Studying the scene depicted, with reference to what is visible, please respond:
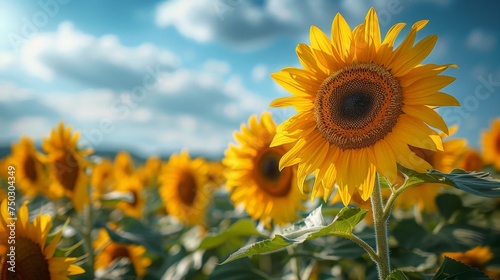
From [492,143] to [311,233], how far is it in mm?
6679

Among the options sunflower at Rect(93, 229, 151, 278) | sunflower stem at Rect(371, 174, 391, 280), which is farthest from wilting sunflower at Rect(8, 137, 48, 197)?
sunflower stem at Rect(371, 174, 391, 280)

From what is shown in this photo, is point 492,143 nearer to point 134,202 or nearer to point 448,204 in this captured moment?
point 448,204

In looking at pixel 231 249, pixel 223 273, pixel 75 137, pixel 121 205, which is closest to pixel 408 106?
pixel 223 273

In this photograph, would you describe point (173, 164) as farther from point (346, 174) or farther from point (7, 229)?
point (346, 174)

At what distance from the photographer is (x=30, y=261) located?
8.41ft

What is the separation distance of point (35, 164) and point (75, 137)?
6.64 feet

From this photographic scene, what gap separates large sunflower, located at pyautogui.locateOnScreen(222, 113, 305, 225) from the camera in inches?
149

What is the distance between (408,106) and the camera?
216cm

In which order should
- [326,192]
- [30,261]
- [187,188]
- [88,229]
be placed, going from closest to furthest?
[326,192], [30,261], [88,229], [187,188]

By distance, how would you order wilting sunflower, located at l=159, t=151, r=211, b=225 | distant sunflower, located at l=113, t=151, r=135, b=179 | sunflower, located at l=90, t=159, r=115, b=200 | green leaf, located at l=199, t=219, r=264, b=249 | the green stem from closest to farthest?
green leaf, located at l=199, t=219, r=264, b=249 → the green stem → wilting sunflower, located at l=159, t=151, r=211, b=225 → sunflower, located at l=90, t=159, r=115, b=200 → distant sunflower, located at l=113, t=151, r=135, b=179

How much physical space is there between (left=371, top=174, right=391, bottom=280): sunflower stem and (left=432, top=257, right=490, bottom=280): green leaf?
229 millimetres

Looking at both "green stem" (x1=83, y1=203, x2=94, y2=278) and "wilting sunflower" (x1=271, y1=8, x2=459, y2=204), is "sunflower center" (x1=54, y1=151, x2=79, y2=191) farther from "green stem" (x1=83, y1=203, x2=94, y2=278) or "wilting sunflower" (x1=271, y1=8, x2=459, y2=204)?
"wilting sunflower" (x1=271, y1=8, x2=459, y2=204)

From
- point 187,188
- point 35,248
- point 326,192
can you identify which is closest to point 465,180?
point 326,192

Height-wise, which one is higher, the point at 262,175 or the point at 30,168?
the point at 30,168
